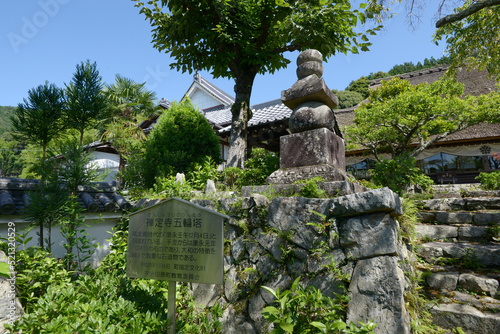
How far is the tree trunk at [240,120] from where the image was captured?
7141mm

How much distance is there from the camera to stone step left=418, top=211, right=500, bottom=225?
5.00 metres

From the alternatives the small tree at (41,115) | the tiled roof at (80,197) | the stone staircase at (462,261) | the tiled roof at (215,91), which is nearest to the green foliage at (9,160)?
the tiled roof at (215,91)

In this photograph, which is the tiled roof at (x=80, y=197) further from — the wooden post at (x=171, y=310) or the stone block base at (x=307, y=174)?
the stone block base at (x=307, y=174)

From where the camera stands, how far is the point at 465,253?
4113mm

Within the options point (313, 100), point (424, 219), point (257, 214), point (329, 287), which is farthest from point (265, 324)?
point (424, 219)

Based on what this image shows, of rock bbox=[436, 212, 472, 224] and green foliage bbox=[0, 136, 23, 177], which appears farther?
green foliage bbox=[0, 136, 23, 177]

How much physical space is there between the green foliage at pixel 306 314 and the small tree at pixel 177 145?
4.45 meters

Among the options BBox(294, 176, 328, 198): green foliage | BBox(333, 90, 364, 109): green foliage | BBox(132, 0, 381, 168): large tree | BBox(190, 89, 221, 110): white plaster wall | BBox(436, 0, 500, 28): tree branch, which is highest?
BBox(333, 90, 364, 109): green foliage

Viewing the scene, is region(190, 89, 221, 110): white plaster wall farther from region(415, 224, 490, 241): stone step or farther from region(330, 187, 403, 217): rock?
region(330, 187, 403, 217): rock

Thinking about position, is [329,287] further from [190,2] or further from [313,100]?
[190,2]

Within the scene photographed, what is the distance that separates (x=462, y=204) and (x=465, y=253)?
239cm

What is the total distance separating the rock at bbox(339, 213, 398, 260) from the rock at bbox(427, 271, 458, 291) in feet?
4.40

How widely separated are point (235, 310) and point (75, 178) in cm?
307

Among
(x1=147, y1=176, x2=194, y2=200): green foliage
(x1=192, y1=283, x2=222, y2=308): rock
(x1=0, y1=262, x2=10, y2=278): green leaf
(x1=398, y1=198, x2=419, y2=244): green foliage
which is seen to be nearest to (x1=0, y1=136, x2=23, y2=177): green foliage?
(x1=147, y1=176, x2=194, y2=200): green foliage
